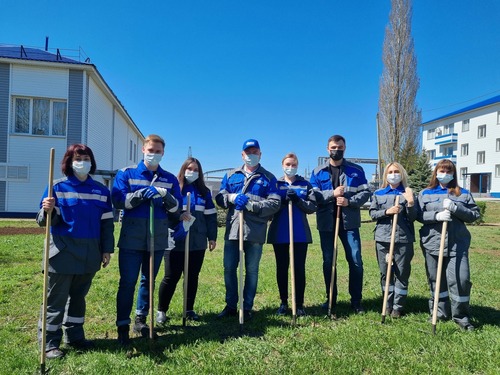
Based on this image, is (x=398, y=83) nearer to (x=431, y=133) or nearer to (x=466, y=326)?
(x=466, y=326)

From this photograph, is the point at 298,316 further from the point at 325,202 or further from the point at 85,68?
the point at 85,68

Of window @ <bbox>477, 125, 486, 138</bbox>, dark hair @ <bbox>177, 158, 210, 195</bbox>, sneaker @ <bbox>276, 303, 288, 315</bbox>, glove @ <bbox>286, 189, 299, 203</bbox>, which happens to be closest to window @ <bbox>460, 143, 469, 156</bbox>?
window @ <bbox>477, 125, 486, 138</bbox>

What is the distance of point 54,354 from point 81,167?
1909mm

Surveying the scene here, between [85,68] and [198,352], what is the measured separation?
19.4 m

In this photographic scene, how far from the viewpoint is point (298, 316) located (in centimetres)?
510

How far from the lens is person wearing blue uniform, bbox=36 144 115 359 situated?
385cm

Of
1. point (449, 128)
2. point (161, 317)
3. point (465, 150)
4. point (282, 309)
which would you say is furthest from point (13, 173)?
point (449, 128)

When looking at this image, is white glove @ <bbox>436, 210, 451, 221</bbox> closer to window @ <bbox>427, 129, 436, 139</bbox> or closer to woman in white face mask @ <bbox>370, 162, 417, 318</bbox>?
woman in white face mask @ <bbox>370, 162, 417, 318</bbox>

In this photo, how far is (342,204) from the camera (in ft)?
17.3

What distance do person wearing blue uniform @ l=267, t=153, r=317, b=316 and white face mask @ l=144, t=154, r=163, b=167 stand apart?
5.60ft

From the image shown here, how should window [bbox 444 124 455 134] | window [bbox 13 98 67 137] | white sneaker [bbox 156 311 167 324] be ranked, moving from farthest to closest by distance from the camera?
window [bbox 444 124 455 134], window [bbox 13 98 67 137], white sneaker [bbox 156 311 167 324]

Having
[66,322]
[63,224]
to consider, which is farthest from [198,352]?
[63,224]

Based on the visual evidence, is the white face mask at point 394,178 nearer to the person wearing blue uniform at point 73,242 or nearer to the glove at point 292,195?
the glove at point 292,195

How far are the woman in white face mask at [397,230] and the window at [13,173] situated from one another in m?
19.8
